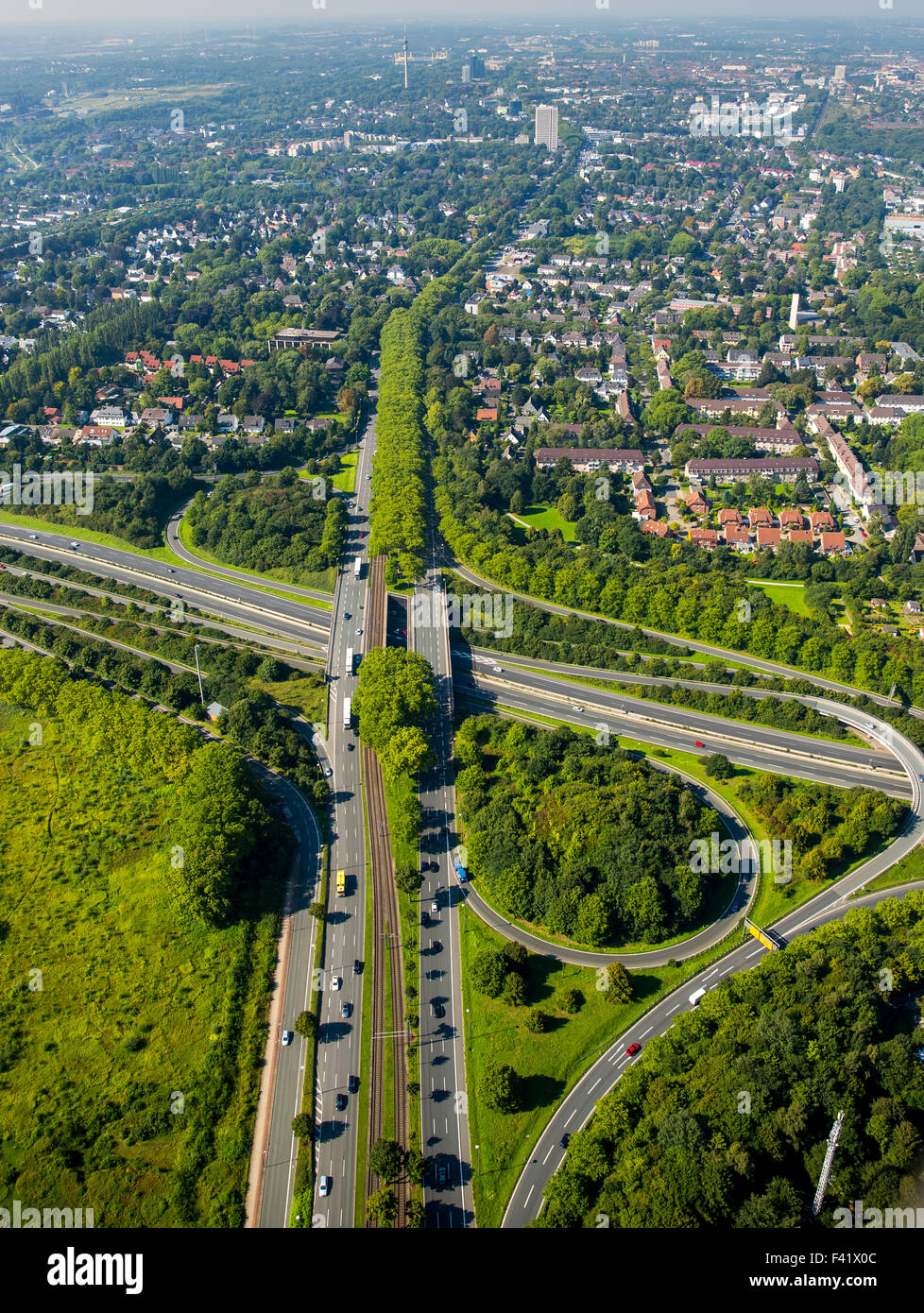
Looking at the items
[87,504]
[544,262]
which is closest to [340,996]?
[87,504]

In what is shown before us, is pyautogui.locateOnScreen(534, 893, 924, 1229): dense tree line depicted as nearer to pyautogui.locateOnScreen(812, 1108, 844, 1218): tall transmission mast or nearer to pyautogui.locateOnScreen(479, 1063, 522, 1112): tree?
pyautogui.locateOnScreen(812, 1108, 844, 1218): tall transmission mast

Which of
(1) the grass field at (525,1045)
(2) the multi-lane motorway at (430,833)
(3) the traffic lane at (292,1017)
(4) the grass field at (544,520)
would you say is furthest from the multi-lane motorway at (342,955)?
(4) the grass field at (544,520)

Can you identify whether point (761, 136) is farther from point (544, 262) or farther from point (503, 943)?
point (503, 943)

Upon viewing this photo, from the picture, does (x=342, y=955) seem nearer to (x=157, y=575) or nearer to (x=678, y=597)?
(x=678, y=597)

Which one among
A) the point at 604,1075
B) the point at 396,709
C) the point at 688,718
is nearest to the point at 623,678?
the point at 688,718

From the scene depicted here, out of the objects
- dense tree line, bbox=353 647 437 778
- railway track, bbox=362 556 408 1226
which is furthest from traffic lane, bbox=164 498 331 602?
railway track, bbox=362 556 408 1226

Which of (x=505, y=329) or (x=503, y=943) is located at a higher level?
(x=505, y=329)
